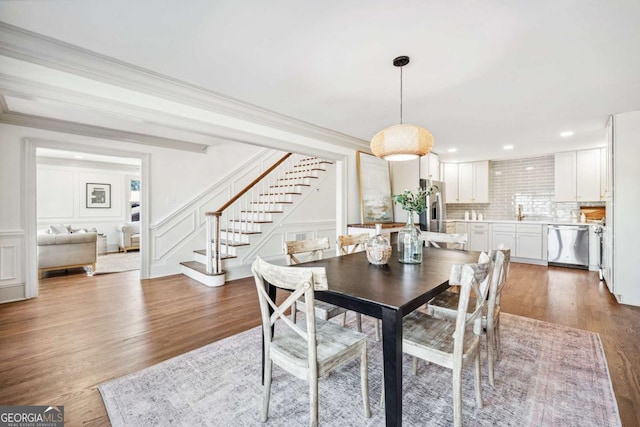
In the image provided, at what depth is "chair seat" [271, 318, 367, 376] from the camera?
1446 millimetres

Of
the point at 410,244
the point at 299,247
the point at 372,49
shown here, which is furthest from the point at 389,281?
the point at 372,49

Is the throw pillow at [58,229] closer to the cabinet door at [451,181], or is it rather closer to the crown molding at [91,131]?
the crown molding at [91,131]

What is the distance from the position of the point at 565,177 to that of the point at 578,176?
0.64ft

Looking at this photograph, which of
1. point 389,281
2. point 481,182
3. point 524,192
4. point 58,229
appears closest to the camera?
point 389,281

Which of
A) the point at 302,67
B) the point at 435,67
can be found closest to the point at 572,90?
the point at 435,67

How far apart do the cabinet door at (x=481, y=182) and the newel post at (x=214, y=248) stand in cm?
596

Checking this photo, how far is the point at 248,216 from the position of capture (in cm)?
575

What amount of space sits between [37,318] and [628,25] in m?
5.73

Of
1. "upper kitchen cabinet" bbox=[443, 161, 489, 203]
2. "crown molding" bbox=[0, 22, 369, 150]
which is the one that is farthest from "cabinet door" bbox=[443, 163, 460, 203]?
"crown molding" bbox=[0, 22, 369, 150]

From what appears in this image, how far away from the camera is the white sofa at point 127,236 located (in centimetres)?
743

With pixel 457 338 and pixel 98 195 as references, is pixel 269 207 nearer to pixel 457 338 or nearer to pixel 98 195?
pixel 457 338

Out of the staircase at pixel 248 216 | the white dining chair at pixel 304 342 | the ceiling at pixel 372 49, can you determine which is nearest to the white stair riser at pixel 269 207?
the staircase at pixel 248 216

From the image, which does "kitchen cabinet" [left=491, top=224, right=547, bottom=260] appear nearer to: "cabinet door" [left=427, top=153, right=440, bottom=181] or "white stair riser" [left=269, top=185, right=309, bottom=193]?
"cabinet door" [left=427, top=153, right=440, bottom=181]

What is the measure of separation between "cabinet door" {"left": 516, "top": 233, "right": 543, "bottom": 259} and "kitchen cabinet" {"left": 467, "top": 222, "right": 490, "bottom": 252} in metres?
0.62
